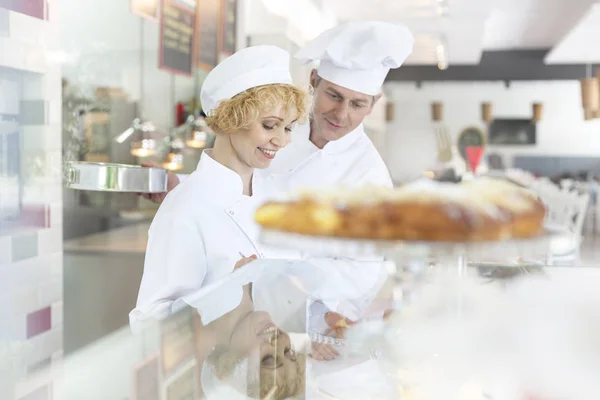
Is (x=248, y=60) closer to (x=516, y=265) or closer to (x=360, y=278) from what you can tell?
(x=360, y=278)

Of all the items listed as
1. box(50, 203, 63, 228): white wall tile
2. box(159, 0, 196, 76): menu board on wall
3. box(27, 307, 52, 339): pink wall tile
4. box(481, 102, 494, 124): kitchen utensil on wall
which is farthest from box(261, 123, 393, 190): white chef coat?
box(481, 102, 494, 124): kitchen utensil on wall

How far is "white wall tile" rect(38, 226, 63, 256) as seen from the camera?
213 centimetres

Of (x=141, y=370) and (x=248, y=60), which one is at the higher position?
(x=248, y=60)

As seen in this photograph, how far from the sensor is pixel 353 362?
3.14ft

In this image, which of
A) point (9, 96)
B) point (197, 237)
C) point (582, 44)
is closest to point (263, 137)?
point (197, 237)

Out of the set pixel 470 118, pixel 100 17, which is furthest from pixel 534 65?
pixel 100 17

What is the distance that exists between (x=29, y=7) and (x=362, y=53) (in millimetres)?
1043

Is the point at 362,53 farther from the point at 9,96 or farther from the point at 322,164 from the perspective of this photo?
the point at 9,96

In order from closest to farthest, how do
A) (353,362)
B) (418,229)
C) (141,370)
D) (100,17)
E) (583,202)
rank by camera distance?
(141,370)
(418,229)
(353,362)
(100,17)
(583,202)

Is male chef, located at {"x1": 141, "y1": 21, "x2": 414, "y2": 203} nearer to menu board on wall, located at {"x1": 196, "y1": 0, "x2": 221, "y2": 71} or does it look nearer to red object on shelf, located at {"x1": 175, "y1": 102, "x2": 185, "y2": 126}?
menu board on wall, located at {"x1": 196, "y1": 0, "x2": 221, "y2": 71}

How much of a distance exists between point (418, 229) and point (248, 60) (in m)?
0.79

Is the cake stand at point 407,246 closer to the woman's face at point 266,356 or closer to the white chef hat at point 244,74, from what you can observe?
the woman's face at point 266,356

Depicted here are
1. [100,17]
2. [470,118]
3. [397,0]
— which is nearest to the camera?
[100,17]

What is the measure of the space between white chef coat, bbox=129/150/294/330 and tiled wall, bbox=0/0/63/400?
684mm
